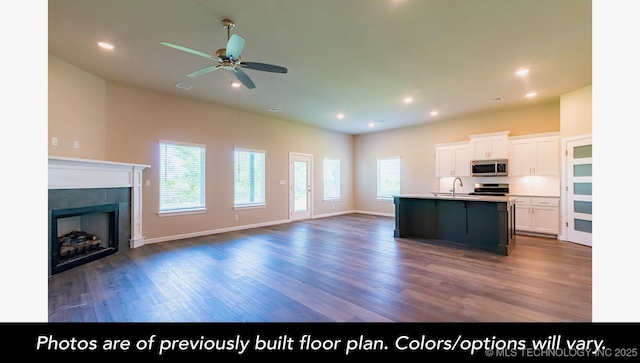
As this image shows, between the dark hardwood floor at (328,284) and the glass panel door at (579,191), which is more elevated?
the glass panel door at (579,191)

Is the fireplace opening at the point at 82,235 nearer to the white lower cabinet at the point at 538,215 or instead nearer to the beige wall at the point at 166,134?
the beige wall at the point at 166,134

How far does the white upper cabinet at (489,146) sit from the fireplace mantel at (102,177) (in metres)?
7.62

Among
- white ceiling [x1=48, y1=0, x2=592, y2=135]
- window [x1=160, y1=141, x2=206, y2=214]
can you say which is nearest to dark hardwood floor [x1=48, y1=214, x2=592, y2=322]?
window [x1=160, y1=141, x2=206, y2=214]

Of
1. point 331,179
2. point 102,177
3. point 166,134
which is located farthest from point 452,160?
point 102,177

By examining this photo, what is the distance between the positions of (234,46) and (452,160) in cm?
657

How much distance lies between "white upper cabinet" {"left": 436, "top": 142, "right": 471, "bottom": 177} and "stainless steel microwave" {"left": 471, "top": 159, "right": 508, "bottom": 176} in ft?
0.74

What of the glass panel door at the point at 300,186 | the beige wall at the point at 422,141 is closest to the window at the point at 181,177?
the glass panel door at the point at 300,186

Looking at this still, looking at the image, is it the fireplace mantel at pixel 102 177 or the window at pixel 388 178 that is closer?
the fireplace mantel at pixel 102 177

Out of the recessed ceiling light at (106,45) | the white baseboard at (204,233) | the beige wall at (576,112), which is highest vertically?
the recessed ceiling light at (106,45)

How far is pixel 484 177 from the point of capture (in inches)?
275

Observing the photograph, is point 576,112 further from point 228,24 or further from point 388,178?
point 228,24

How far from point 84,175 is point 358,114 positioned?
5.85 meters

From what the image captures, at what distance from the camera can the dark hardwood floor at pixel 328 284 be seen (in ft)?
8.02
